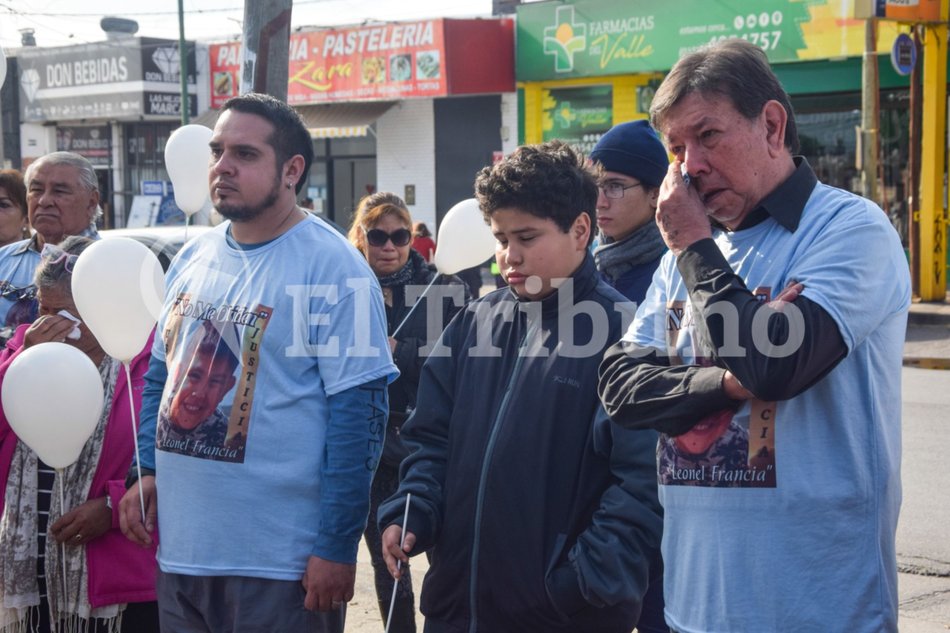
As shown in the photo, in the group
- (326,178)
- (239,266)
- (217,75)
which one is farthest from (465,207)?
(217,75)

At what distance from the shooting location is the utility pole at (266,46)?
5.32 m

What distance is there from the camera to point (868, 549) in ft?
7.47

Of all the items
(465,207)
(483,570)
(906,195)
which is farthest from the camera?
(906,195)

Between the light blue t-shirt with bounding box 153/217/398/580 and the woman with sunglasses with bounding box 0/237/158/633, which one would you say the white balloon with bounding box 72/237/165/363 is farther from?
→ the light blue t-shirt with bounding box 153/217/398/580

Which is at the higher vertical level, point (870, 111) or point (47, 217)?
point (870, 111)

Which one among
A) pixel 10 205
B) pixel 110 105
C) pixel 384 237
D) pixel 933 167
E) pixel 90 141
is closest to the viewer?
pixel 384 237

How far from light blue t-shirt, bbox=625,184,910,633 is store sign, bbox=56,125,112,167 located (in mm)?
29647

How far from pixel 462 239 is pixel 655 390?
2675 millimetres

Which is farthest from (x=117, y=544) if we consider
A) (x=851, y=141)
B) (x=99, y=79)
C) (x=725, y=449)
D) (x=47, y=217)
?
(x=99, y=79)

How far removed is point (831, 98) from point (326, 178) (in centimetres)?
1221

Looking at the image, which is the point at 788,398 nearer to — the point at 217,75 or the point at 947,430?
the point at 947,430

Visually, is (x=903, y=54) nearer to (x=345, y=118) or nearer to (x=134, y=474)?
(x=345, y=118)

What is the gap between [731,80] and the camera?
2.42 m

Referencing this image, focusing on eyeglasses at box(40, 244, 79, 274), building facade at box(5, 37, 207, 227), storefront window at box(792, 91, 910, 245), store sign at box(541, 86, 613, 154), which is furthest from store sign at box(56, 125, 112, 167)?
eyeglasses at box(40, 244, 79, 274)
